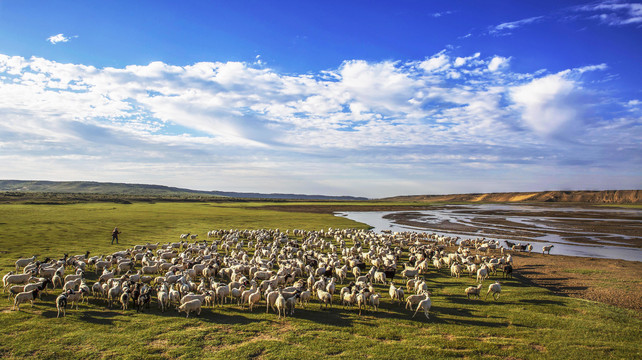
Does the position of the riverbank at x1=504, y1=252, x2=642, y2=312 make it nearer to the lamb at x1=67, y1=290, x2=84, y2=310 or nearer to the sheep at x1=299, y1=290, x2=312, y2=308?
the sheep at x1=299, y1=290, x2=312, y2=308

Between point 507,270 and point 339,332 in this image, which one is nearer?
point 339,332

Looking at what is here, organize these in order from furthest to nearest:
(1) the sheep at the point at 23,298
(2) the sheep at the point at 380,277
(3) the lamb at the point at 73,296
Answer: (2) the sheep at the point at 380,277
(3) the lamb at the point at 73,296
(1) the sheep at the point at 23,298

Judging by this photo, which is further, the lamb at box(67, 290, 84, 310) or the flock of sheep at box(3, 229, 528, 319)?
the flock of sheep at box(3, 229, 528, 319)

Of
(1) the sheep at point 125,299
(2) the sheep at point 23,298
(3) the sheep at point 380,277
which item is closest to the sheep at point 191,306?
(1) the sheep at point 125,299

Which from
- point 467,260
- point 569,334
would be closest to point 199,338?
point 569,334

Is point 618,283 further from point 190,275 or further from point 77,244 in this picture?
point 77,244

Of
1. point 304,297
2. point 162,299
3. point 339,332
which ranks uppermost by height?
point 162,299

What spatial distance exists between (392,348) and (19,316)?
13.2 m

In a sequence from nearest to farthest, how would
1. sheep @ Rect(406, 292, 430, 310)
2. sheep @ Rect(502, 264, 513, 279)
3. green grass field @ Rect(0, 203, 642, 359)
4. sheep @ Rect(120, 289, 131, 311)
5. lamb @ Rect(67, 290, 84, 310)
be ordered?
green grass field @ Rect(0, 203, 642, 359), lamb @ Rect(67, 290, 84, 310), sheep @ Rect(120, 289, 131, 311), sheep @ Rect(406, 292, 430, 310), sheep @ Rect(502, 264, 513, 279)

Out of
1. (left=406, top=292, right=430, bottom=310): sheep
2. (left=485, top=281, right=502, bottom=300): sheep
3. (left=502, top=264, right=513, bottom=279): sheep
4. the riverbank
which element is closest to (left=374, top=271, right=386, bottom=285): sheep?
(left=406, top=292, right=430, bottom=310): sheep

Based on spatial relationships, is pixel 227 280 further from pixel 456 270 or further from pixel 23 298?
pixel 456 270

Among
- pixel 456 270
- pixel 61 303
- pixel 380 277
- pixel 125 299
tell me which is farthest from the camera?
pixel 456 270

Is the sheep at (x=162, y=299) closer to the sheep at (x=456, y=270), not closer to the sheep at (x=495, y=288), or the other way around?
the sheep at (x=495, y=288)

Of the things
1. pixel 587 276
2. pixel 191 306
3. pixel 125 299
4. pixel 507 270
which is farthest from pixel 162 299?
pixel 587 276
